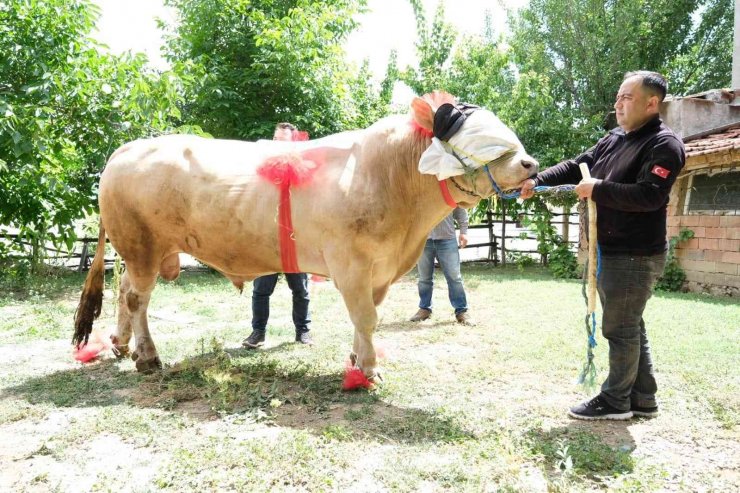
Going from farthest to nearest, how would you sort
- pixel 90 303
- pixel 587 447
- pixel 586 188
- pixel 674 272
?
pixel 674 272 → pixel 90 303 → pixel 586 188 → pixel 587 447

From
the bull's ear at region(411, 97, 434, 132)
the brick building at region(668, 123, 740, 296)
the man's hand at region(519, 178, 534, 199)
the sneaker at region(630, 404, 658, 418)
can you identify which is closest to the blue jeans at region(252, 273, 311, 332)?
the bull's ear at region(411, 97, 434, 132)

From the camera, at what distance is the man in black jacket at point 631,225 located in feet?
10.0

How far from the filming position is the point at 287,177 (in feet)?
12.8

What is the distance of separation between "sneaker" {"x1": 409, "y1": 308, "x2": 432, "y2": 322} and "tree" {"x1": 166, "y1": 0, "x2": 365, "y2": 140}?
5.95m

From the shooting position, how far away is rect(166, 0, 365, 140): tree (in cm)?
1134

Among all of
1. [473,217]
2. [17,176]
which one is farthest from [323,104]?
[17,176]

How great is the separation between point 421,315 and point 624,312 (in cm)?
368

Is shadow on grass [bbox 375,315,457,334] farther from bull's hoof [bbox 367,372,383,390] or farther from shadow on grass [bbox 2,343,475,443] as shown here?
bull's hoof [bbox 367,372,383,390]

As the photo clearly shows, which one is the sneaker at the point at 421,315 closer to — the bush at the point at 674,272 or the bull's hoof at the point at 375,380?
the bull's hoof at the point at 375,380

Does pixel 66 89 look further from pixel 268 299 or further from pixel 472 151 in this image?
pixel 472 151

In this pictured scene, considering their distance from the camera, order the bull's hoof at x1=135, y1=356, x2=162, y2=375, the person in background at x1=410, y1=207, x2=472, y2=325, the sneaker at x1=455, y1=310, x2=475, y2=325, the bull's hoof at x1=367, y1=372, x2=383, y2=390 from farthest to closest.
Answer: the person in background at x1=410, y1=207, x2=472, y2=325 < the sneaker at x1=455, y1=310, x2=475, y2=325 < the bull's hoof at x1=135, y1=356, x2=162, y2=375 < the bull's hoof at x1=367, y1=372, x2=383, y2=390

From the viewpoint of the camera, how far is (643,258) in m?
3.27

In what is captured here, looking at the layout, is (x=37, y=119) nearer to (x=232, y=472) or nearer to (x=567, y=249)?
(x=232, y=472)

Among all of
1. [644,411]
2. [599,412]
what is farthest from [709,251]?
[599,412]
